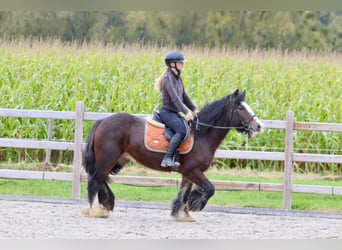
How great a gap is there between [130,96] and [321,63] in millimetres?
4824

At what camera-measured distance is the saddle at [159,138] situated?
25.3ft

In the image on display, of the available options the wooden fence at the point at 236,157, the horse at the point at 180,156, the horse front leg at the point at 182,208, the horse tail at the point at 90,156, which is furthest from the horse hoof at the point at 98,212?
the wooden fence at the point at 236,157

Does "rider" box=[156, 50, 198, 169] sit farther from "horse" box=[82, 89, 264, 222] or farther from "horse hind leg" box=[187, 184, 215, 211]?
"horse hind leg" box=[187, 184, 215, 211]

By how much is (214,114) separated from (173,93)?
623 millimetres

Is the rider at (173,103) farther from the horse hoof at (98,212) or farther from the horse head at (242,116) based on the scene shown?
the horse hoof at (98,212)

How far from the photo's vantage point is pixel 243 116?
771 cm

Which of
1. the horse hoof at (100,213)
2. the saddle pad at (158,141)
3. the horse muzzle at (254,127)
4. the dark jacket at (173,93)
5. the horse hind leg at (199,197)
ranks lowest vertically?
the horse hoof at (100,213)

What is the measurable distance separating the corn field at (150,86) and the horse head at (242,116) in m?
3.86

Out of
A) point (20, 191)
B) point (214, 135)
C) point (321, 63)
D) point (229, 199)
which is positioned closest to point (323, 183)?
point (229, 199)

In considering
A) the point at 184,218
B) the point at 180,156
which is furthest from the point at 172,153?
the point at 184,218

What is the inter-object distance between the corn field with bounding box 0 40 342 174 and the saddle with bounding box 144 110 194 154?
411cm

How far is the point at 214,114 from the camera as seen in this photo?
7.84 m

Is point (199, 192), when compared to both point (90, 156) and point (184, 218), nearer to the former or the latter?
point (184, 218)

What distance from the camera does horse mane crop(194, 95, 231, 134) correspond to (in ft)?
25.7
